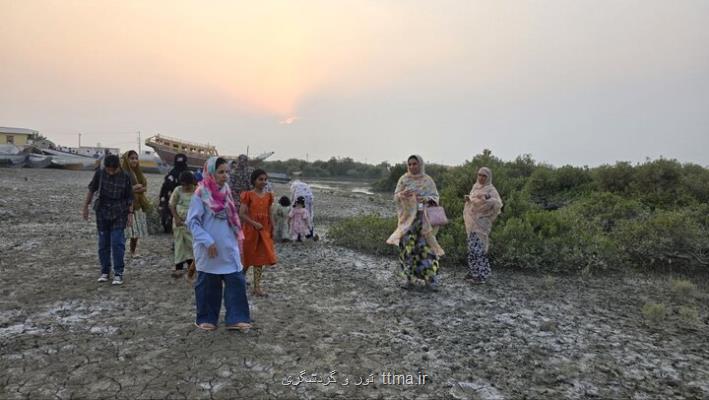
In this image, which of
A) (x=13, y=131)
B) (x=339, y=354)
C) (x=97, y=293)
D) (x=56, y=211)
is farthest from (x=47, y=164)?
(x=339, y=354)

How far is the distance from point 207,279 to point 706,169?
715 inches

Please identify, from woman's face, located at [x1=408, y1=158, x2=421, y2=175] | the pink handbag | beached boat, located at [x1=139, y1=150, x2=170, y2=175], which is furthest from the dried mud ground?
beached boat, located at [x1=139, y1=150, x2=170, y2=175]

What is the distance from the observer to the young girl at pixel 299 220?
32.5 feet

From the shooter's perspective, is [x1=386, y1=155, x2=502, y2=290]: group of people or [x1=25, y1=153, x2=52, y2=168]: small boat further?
[x1=25, y1=153, x2=52, y2=168]: small boat

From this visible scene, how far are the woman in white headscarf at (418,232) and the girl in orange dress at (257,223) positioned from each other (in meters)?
1.80

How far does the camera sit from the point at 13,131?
49.2 m

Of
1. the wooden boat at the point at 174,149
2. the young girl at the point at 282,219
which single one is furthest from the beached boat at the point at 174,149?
the young girl at the point at 282,219

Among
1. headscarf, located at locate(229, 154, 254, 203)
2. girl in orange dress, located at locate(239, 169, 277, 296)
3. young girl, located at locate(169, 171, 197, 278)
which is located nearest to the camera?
girl in orange dress, located at locate(239, 169, 277, 296)

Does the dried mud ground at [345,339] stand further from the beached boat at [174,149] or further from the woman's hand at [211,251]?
the beached boat at [174,149]

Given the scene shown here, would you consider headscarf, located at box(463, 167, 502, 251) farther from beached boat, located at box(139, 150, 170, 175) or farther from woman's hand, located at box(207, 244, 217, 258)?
beached boat, located at box(139, 150, 170, 175)

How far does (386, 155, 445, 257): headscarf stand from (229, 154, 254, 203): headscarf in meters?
2.78

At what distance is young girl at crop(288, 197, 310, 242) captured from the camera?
390 inches

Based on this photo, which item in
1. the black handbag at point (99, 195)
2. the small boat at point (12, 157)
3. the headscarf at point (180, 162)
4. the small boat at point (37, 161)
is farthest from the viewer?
the small boat at point (37, 161)

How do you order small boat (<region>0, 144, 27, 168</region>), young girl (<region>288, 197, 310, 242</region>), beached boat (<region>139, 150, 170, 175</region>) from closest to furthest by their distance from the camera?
young girl (<region>288, 197, 310, 242</region>)
small boat (<region>0, 144, 27, 168</region>)
beached boat (<region>139, 150, 170, 175</region>)
